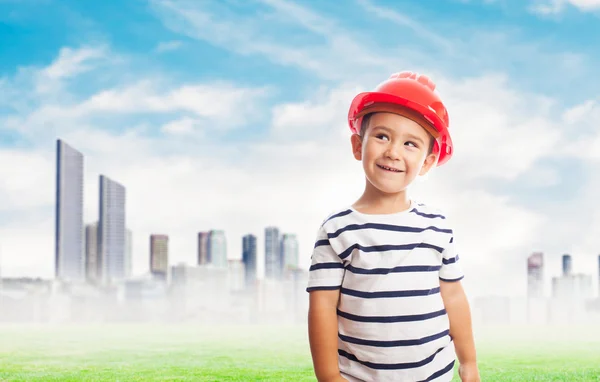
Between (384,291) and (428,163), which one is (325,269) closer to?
(384,291)

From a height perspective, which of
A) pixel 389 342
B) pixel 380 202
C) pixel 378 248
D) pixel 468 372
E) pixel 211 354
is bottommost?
pixel 211 354

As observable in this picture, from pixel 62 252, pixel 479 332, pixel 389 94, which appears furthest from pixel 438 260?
pixel 62 252

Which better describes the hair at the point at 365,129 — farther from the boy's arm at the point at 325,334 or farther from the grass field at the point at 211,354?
the grass field at the point at 211,354

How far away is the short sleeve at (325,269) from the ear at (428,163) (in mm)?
308

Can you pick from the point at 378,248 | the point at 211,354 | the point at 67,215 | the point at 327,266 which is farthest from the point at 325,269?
the point at 67,215

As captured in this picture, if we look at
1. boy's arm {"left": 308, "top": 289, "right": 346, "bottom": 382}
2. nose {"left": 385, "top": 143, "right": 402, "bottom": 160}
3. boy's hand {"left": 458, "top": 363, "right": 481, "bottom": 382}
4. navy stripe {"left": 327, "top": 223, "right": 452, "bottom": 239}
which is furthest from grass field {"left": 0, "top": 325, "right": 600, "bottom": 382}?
nose {"left": 385, "top": 143, "right": 402, "bottom": 160}

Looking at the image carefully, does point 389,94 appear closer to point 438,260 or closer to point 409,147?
point 409,147

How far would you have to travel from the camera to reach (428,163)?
1.80 meters

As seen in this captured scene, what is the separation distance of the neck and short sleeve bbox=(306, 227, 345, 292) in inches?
5.1

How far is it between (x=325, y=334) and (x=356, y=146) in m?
0.49

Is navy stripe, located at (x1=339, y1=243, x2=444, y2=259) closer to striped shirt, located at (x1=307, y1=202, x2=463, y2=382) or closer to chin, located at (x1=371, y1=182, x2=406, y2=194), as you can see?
striped shirt, located at (x1=307, y1=202, x2=463, y2=382)

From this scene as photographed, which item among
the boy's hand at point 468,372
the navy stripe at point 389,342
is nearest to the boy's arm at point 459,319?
the boy's hand at point 468,372

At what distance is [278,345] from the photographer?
560cm

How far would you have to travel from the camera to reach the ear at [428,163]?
1.79 metres
